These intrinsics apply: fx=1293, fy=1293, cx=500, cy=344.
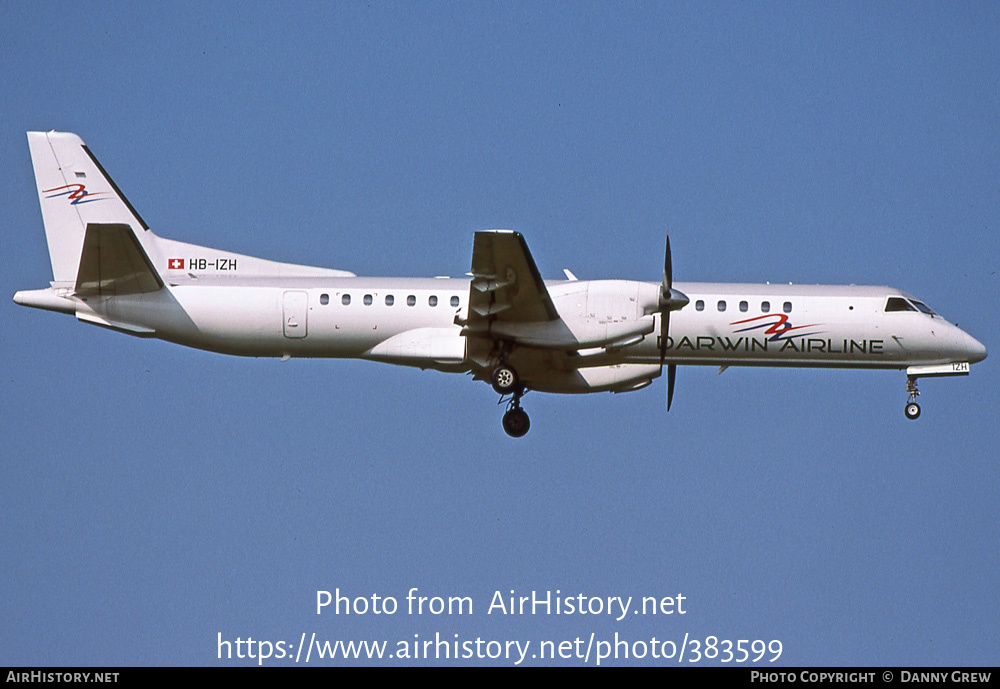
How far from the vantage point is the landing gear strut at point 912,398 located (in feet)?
97.1

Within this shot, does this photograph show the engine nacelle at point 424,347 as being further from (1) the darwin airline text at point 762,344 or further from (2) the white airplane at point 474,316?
(1) the darwin airline text at point 762,344

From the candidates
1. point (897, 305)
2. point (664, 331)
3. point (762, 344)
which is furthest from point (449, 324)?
point (897, 305)

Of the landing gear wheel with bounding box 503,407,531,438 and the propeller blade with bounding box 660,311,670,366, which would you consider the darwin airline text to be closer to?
the propeller blade with bounding box 660,311,670,366

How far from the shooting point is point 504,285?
2653 centimetres

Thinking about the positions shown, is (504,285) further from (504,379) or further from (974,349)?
(974,349)

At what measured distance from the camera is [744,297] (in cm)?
2922

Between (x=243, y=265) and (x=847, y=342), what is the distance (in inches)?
551

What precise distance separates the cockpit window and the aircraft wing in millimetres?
7968

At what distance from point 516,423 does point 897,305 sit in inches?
361

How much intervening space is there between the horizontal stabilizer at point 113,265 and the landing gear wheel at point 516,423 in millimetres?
8292

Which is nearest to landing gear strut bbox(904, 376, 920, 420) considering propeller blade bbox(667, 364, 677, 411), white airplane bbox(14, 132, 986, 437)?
white airplane bbox(14, 132, 986, 437)

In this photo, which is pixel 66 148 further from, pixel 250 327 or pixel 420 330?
pixel 420 330

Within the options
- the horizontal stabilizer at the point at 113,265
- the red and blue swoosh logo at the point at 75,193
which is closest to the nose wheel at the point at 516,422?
the horizontal stabilizer at the point at 113,265
